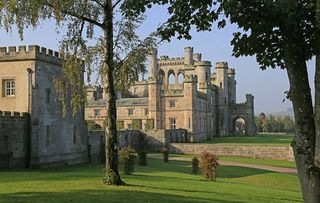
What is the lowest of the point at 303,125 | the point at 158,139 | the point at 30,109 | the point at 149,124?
the point at 158,139

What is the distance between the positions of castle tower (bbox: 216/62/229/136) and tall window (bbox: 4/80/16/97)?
180 feet

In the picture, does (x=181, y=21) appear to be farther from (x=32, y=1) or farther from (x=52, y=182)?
(x=52, y=182)

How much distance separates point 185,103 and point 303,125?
56.4m

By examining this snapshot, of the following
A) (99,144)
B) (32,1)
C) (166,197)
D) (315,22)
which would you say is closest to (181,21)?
(315,22)

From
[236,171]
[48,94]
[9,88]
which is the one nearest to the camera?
[9,88]

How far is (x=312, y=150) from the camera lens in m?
7.95

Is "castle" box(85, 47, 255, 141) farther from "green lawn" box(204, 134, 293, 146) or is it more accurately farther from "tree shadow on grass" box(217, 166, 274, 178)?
"tree shadow on grass" box(217, 166, 274, 178)

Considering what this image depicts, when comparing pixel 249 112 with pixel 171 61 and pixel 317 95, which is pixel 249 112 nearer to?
pixel 171 61

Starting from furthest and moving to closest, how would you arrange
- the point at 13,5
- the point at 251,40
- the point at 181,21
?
1. the point at 13,5
2. the point at 181,21
3. the point at 251,40

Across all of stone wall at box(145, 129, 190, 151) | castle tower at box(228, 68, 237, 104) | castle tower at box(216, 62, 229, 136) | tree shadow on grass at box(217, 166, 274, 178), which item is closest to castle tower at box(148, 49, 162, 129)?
stone wall at box(145, 129, 190, 151)


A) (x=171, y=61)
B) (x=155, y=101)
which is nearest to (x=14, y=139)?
(x=155, y=101)

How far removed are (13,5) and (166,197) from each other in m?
8.34

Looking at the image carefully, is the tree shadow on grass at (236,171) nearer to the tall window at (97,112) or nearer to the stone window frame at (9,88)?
the stone window frame at (9,88)

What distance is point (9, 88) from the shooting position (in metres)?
30.7
